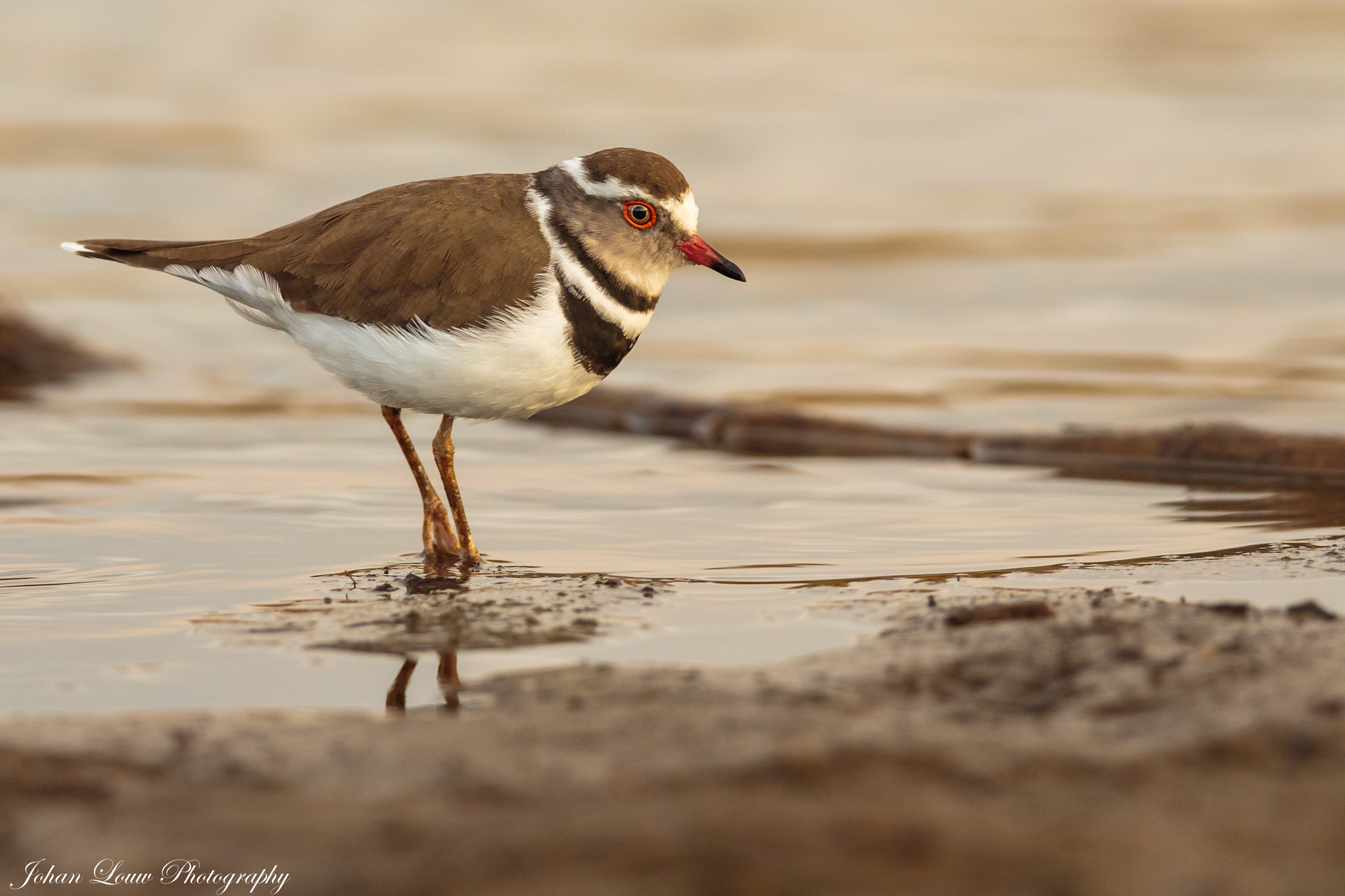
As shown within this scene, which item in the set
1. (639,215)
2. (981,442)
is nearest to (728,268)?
(639,215)

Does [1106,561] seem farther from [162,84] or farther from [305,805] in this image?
[162,84]

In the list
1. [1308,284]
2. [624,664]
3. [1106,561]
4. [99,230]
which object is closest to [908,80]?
[1308,284]

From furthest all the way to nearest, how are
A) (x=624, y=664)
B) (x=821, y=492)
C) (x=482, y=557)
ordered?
→ (x=821, y=492), (x=482, y=557), (x=624, y=664)

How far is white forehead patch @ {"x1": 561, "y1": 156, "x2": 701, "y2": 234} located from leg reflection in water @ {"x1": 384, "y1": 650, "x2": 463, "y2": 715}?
2.12m

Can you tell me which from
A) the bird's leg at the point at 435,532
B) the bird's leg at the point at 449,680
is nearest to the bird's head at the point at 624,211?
the bird's leg at the point at 435,532

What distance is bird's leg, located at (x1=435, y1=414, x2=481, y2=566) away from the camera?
242 inches

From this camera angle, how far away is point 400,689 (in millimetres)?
4480

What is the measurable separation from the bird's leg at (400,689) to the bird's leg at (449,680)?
9cm

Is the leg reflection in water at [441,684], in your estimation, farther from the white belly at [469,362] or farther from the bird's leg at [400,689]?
the white belly at [469,362]

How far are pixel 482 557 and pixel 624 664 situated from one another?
1.99m

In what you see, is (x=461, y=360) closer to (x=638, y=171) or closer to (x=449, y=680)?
(x=638, y=171)

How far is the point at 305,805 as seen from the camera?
3211 mm

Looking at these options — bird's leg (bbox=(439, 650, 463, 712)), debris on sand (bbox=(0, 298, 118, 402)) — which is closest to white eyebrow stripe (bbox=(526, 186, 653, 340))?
bird's leg (bbox=(439, 650, 463, 712))

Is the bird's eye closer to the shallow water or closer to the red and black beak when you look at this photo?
the red and black beak
